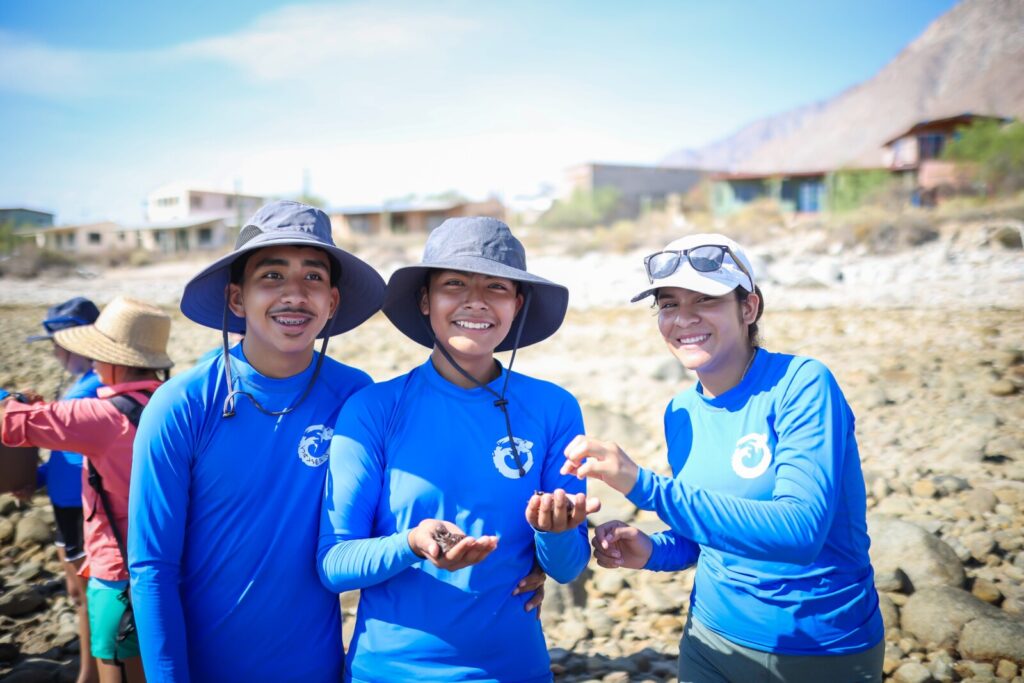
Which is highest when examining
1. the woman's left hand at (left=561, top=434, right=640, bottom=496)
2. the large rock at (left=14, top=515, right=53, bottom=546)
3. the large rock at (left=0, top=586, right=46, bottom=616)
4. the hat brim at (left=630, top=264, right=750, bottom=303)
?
the hat brim at (left=630, top=264, right=750, bottom=303)

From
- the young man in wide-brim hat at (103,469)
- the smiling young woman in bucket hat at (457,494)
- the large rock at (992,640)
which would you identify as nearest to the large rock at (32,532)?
the young man in wide-brim hat at (103,469)

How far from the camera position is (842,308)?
1369cm

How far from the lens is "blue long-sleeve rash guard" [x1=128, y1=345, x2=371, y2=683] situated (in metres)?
2.10

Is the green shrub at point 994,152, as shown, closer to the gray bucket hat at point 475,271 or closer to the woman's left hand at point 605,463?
the gray bucket hat at point 475,271

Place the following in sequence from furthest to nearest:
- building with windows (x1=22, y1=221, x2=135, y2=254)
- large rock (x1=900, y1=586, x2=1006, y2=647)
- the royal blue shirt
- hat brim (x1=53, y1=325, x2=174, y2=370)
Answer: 1. building with windows (x1=22, y1=221, x2=135, y2=254)
2. large rock (x1=900, y1=586, x2=1006, y2=647)
3. the royal blue shirt
4. hat brim (x1=53, y1=325, x2=174, y2=370)

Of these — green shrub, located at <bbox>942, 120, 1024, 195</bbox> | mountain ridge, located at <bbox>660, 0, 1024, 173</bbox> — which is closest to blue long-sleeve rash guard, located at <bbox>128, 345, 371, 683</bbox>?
green shrub, located at <bbox>942, 120, 1024, 195</bbox>

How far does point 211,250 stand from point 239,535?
3481 centimetres

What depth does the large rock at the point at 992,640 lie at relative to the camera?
12.4 feet

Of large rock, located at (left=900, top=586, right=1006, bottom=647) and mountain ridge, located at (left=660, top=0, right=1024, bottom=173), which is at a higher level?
mountain ridge, located at (left=660, top=0, right=1024, bottom=173)

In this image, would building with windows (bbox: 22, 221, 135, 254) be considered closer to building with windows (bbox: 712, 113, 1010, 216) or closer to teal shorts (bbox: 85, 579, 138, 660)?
teal shorts (bbox: 85, 579, 138, 660)

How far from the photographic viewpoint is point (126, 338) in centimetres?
335

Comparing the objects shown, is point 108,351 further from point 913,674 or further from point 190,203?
point 190,203

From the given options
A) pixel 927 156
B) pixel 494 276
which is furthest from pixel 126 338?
pixel 927 156

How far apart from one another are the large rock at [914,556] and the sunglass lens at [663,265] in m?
3.35
